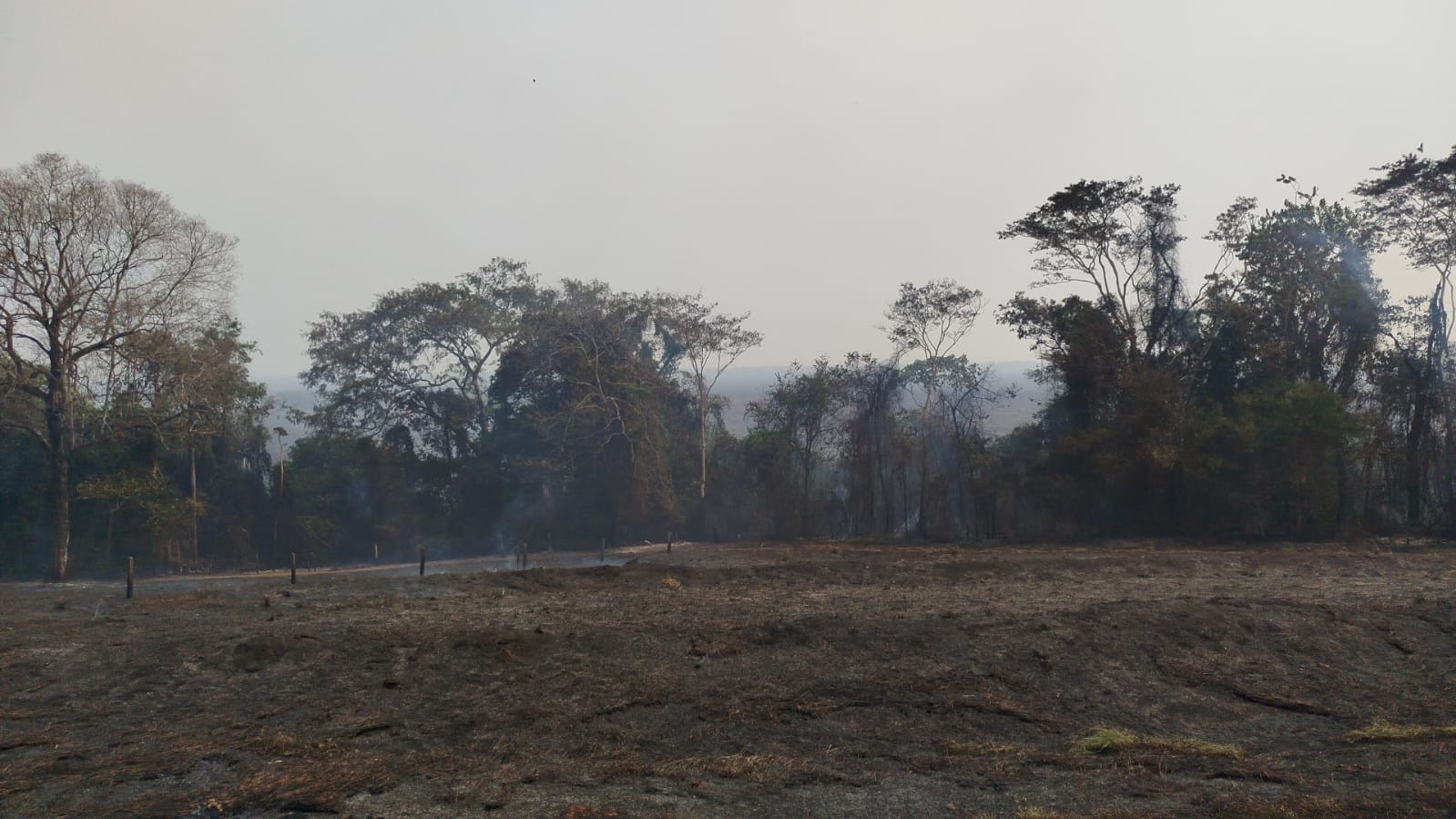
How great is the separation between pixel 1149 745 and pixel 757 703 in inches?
150

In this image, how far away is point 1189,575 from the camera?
1870 cm

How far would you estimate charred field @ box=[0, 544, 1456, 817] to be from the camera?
7551mm

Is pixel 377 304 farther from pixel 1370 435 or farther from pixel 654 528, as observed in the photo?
pixel 1370 435

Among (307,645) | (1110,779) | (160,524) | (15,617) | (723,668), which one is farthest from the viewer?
(160,524)

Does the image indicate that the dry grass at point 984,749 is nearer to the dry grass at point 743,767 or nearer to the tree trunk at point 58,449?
the dry grass at point 743,767

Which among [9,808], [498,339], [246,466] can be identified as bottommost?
[9,808]

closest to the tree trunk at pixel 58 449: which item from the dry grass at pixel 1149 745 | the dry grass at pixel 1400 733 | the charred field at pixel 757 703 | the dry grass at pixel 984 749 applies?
the charred field at pixel 757 703

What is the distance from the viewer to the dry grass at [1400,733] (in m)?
8.47

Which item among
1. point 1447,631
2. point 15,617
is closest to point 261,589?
point 15,617

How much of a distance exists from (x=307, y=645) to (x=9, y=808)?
551cm

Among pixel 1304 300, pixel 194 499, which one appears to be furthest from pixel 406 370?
pixel 1304 300

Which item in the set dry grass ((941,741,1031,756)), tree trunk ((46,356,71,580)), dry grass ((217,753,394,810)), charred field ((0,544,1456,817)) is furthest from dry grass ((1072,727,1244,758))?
tree trunk ((46,356,71,580))

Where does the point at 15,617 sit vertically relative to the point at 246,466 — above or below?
below

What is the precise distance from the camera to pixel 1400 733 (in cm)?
863
